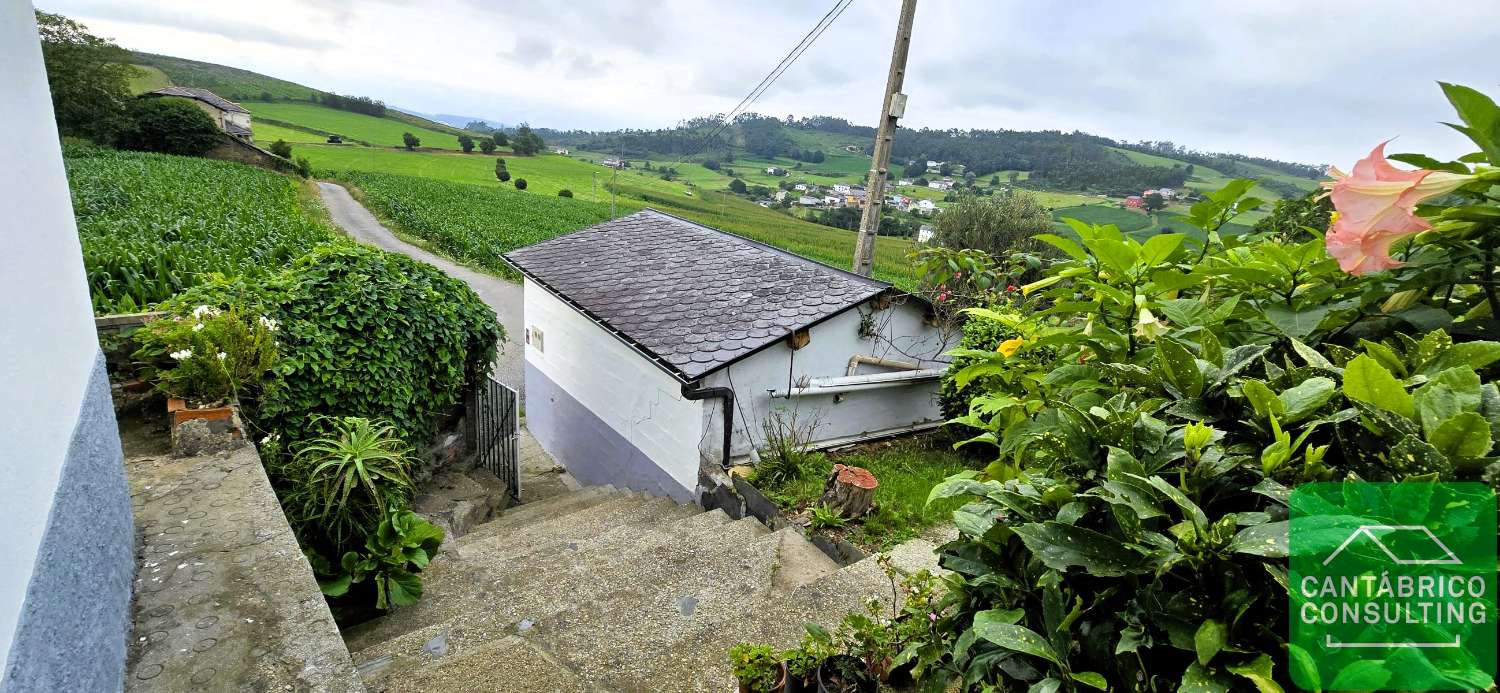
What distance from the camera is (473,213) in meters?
36.5

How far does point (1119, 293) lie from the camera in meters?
1.46

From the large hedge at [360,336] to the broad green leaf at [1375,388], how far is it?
223 inches

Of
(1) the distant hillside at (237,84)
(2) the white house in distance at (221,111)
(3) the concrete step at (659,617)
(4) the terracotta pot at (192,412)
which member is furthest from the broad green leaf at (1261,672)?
(1) the distant hillside at (237,84)

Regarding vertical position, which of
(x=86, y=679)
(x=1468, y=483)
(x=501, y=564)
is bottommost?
(x=501, y=564)

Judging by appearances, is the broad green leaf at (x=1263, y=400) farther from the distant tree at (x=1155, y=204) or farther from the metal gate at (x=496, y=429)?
the metal gate at (x=496, y=429)

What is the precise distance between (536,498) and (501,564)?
12.9 ft

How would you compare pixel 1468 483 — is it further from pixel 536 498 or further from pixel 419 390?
pixel 536 498

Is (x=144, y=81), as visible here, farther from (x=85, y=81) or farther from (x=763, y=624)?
(x=763, y=624)

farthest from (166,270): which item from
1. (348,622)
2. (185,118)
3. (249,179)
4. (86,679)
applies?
(185,118)

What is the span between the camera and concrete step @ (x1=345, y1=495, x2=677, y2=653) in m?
4.04

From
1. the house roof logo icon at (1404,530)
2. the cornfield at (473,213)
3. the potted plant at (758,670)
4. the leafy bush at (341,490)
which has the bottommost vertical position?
the cornfield at (473,213)

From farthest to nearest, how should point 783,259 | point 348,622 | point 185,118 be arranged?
point 185,118 → point 783,259 → point 348,622

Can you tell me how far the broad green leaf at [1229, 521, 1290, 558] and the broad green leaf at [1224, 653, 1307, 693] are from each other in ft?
0.47

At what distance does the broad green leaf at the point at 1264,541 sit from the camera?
931mm
